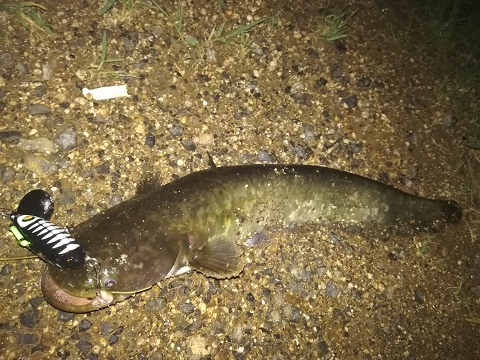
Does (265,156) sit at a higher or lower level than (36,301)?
higher

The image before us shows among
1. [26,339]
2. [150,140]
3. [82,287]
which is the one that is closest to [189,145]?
[150,140]

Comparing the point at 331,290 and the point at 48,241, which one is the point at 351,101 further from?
the point at 48,241

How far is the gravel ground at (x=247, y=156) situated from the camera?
3023mm

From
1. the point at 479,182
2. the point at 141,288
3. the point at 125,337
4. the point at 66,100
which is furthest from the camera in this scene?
the point at 479,182

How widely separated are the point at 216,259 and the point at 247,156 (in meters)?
1.30

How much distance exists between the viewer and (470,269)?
13.5ft

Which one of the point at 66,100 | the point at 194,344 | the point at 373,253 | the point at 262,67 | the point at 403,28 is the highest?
the point at 403,28

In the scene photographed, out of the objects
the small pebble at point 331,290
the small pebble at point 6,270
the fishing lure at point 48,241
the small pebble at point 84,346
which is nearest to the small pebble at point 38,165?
the fishing lure at point 48,241

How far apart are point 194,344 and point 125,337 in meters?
0.58

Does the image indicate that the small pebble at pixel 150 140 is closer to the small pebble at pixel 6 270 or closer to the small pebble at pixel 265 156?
the small pebble at pixel 265 156

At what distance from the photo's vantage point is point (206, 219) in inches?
117

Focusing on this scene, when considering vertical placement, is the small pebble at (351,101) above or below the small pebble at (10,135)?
above

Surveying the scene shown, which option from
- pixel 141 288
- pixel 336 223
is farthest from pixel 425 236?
pixel 141 288

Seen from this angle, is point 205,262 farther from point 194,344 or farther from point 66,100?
point 66,100
